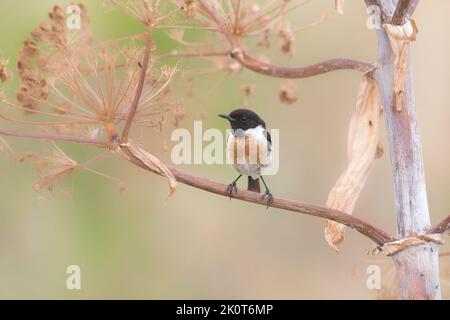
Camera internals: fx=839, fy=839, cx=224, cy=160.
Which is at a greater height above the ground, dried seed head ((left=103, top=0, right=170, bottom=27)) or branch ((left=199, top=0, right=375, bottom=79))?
dried seed head ((left=103, top=0, right=170, bottom=27))

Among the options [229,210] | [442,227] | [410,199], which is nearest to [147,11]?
[410,199]

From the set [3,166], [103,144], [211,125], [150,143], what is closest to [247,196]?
[103,144]

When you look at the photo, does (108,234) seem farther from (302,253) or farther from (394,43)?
(394,43)

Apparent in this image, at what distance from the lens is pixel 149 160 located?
7.00ft

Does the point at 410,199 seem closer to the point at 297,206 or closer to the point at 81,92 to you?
the point at 297,206

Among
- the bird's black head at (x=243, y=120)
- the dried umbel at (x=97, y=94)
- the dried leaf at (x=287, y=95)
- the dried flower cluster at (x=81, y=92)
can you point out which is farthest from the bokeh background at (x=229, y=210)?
the dried umbel at (x=97, y=94)

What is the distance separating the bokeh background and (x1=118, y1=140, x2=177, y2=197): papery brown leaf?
7.13ft

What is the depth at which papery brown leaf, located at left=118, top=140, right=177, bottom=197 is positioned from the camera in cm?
211

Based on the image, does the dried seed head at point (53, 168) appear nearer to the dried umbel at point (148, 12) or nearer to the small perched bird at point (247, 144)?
the dried umbel at point (148, 12)

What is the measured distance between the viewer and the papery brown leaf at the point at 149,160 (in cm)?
211

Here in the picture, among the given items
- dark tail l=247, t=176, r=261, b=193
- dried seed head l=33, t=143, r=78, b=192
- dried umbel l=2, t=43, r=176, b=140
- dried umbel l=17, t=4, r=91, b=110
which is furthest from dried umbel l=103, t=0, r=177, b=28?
dark tail l=247, t=176, r=261, b=193

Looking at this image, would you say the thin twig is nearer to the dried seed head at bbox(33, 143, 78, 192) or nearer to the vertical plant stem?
the vertical plant stem

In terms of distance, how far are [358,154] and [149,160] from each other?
0.61m

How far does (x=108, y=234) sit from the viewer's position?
4500mm
